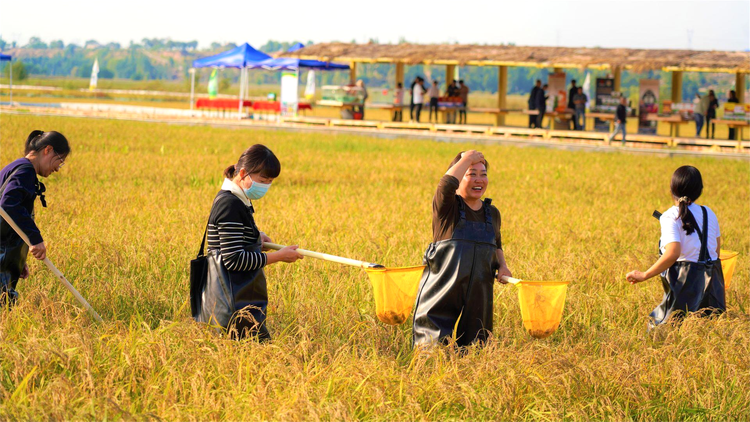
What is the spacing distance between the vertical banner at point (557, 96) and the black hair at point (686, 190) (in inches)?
855

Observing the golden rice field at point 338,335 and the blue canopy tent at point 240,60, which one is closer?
the golden rice field at point 338,335

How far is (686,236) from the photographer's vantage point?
195 inches

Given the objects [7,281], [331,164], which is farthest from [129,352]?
[331,164]

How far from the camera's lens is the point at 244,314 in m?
4.10

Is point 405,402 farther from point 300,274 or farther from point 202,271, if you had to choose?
point 300,274

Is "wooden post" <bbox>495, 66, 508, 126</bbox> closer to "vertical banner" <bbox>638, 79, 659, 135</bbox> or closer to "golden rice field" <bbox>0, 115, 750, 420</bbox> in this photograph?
"vertical banner" <bbox>638, 79, 659, 135</bbox>

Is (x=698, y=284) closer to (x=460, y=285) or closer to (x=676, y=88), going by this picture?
(x=460, y=285)

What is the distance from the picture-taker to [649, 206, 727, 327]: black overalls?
4.97 metres

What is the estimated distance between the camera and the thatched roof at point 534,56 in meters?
23.2

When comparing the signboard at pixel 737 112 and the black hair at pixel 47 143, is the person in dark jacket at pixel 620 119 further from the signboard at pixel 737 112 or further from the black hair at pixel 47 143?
the black hair at pixel 47 143

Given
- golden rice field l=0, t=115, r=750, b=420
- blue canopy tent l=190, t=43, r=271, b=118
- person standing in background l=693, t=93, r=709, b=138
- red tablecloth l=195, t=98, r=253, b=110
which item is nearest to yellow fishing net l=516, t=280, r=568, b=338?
golden rice field l=0, t=115, r=750, b=420

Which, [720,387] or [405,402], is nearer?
[405,402]

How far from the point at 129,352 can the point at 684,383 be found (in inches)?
105

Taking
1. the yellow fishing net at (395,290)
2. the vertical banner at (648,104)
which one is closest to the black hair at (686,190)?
the yellow fishing net at (395,290)
